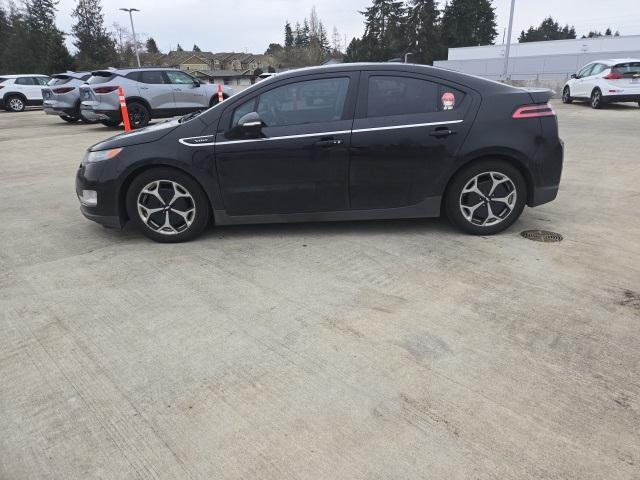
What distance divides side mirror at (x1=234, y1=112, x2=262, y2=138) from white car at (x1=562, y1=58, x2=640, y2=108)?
48.9 feet

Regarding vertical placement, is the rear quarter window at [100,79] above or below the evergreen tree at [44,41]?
below

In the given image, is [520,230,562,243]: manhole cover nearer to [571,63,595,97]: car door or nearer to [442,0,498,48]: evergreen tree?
[571,63,595,97]: car door

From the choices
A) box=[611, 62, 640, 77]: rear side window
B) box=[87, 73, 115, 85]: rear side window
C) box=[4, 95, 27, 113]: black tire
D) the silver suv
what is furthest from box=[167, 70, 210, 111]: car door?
box=[4, 95, 27, 113]: black tire

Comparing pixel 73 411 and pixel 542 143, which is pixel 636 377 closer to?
pixel 542 143

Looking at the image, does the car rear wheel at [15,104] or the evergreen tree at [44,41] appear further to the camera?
the evergreen tree at [44,41]

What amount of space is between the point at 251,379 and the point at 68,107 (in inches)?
633

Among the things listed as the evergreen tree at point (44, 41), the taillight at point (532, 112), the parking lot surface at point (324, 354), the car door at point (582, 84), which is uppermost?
the evergreen tree at point (44, 41)

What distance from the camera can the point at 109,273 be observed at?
13.5ft

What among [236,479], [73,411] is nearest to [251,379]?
[236,479]

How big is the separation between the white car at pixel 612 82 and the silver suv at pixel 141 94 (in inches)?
487

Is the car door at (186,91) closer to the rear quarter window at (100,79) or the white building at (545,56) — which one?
the rear quarter window at (100,79)

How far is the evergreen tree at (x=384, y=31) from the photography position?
236ft

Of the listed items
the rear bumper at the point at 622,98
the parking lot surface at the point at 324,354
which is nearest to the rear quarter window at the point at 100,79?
the parking lot surface at the point at 324,354

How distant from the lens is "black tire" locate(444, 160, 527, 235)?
4.50 meters
